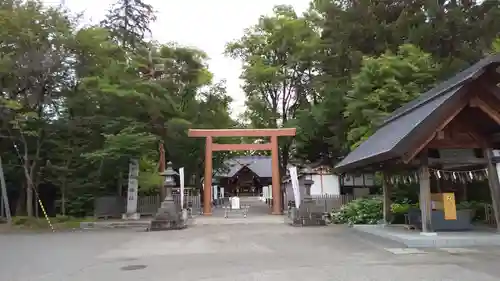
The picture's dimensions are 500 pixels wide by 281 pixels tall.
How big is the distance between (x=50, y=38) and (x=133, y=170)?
733 cm

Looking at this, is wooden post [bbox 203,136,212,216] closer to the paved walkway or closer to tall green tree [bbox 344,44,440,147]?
tall green tree [bbox 344,44,440,147]

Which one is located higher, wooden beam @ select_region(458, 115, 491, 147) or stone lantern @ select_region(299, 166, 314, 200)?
wooden beam @ select_region(458, 115, 491, 147)

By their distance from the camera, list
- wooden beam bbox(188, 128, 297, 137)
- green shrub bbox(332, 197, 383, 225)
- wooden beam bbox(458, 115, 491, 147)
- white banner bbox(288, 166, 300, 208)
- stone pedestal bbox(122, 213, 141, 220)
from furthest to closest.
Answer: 1. wooden beam bbox(188, 128, 297, 137)
2. stone pedestal bbox(122, 213, 141, 220)
3. white banner bbox(288, 166, 300, 208)
4. green shrub bbox(332, 197, 383, 225)
5. wooden beam bbox(458, 115, 491, 147)

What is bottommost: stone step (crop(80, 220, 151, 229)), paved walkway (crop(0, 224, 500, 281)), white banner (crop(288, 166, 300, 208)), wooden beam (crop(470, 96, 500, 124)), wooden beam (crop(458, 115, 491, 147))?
paved walkway (crop(0, 224, 500, 281))

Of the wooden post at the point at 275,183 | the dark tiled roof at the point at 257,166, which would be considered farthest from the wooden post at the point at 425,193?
the dark tiled roof at the point at 257,166

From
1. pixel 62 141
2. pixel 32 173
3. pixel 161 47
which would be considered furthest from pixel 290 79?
pixel 32 173

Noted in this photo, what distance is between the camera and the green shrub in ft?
52.1

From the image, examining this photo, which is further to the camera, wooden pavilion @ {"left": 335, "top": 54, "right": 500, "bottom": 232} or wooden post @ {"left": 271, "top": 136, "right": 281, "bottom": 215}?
wooden post @ {"left": 271, "top": 136, "right": 281, "bottom": 215}

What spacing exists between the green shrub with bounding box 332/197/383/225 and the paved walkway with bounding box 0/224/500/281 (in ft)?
10.2

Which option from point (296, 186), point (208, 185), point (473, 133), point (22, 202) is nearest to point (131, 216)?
point (208, 185)

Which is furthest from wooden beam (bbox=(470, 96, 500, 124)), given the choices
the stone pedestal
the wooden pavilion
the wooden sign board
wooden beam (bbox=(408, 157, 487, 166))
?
the stone pedestal

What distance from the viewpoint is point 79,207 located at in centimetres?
2114

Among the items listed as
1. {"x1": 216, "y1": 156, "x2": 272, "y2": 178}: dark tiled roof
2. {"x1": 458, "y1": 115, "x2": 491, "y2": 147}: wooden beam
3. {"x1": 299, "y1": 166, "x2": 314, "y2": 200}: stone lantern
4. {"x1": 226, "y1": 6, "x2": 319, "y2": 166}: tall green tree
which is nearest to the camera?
{"x1": 458, "y1": 115, "x2": 491, "y2": 147}: wooden beam

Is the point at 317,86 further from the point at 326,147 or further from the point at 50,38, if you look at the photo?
the point at 50,38
